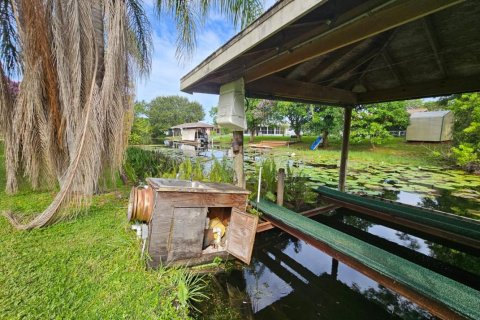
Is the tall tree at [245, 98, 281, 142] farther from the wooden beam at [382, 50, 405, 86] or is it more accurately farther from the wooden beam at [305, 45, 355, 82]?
the wooden beam at [305, 45, 355, 82]

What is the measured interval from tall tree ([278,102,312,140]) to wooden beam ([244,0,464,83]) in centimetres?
1534

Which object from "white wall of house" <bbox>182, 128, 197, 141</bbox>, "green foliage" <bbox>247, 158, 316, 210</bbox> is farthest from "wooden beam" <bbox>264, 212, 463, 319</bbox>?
"white wall of house" <bbox>182, 128, 197, 141</bbox>

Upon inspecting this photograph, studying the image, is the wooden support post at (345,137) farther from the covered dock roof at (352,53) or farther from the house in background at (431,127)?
the house in background at (431,127)

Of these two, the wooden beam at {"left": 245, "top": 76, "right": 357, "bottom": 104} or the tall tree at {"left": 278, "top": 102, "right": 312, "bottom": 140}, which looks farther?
the tall tree at {"left": 278, "top": 102, "right": 312, "bottom": 140}

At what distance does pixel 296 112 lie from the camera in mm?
18734

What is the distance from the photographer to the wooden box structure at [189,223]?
7.08 ft

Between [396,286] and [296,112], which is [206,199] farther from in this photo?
[296,112]

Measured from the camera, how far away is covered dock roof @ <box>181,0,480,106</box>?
157cm

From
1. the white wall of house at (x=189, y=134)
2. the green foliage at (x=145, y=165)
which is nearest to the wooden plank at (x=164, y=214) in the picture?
the green foliage at (x=145, y=165)

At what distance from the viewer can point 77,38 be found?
2.80m

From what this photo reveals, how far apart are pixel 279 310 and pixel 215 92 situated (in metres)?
3.16

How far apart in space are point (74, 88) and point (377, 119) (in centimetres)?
1713

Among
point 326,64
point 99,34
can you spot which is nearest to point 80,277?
point 99,34

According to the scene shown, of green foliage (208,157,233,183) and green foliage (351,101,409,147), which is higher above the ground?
green foliage (351,101,409,147)
